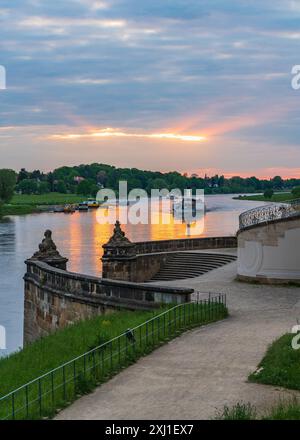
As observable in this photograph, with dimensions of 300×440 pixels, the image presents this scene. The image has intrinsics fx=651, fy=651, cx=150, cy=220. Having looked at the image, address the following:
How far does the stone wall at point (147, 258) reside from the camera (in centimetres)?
2700

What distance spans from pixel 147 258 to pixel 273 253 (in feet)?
22.7

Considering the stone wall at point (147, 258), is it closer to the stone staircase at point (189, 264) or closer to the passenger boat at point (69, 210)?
the stone staircase at point (189, 264)

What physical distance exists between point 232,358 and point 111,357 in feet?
7.92

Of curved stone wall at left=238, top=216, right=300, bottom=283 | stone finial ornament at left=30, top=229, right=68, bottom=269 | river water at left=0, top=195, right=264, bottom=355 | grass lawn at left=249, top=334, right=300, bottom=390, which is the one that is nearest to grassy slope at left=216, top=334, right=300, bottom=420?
grass lawn at left=249, top=334, right=300, bottom=390

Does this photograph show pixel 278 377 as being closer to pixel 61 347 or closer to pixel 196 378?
pixel 196 378

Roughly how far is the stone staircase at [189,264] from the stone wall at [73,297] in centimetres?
648

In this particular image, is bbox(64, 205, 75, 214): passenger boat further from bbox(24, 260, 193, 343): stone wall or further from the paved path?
the paved path

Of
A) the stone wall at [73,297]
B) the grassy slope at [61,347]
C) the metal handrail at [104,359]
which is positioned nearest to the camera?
the metal handrail at [104,359]

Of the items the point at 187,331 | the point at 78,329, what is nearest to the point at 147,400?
the point at 187,331

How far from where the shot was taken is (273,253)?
958 inches

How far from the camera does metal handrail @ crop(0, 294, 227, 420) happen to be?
1104cm

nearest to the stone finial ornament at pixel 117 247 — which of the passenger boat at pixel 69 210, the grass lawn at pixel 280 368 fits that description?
the grass lawn at pixel 280 368

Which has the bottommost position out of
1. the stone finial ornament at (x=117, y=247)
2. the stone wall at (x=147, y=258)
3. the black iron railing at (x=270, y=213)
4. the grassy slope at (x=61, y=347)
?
the grassy slope at (x=61, y=347)

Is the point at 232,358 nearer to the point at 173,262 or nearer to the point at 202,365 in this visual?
the point at 202,365
